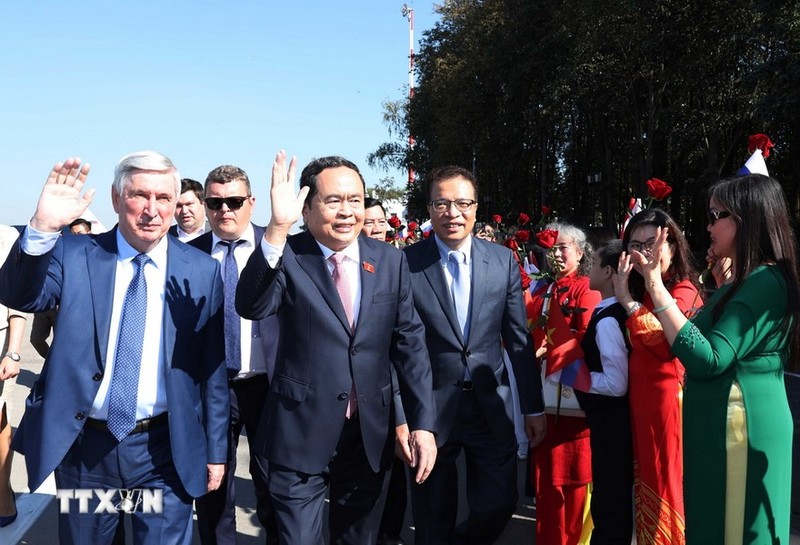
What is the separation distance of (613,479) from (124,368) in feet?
7.95

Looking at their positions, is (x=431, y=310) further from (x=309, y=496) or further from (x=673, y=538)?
(x=673, y=538)

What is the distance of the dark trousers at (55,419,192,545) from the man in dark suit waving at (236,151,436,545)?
0.51 metres

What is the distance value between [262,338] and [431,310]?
895 mm

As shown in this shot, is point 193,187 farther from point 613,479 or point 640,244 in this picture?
point 613,479

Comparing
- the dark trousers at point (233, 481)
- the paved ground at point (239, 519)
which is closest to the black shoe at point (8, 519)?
the paved ground at point (239, 519)

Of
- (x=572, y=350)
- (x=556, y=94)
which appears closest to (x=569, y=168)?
(x=556, y=94)

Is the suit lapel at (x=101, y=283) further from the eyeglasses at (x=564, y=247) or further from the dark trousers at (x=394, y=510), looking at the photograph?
the eyeglasses at (x=564, y=247)

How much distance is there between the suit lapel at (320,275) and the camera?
3.40 m

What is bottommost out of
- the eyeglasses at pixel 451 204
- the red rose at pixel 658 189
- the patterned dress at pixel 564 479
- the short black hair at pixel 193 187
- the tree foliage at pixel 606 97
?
the patterned dress at pixel 564 479

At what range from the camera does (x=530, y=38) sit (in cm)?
3036

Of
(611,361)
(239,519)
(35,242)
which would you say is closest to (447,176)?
(611,361)

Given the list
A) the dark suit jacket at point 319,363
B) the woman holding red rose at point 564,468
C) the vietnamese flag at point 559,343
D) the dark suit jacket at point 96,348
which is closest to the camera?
the dark suit jacket at point 96,348

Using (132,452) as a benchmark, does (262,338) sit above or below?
above

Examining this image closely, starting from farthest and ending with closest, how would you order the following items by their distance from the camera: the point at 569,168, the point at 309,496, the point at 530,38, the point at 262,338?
the point at 569,168 < the point at 530,38 < the point at 262,338 < the point at 309,496
